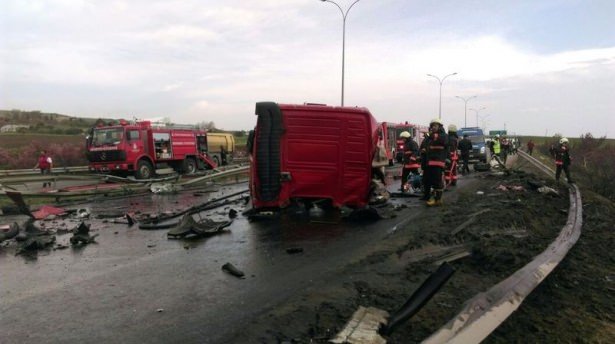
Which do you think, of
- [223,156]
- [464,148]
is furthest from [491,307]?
[223,156]

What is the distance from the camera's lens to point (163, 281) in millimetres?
5250

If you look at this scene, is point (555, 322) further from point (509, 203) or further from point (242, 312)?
point (509, 203)

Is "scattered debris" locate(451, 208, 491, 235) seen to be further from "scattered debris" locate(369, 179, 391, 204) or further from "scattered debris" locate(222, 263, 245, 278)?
"scattered debris" locate(222, 263, 245, 278)

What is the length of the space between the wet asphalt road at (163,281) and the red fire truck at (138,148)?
529 inches

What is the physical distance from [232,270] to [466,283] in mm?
2515

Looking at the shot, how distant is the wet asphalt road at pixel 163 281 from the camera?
392 cm

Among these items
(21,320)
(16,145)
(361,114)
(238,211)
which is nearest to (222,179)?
(238,211)

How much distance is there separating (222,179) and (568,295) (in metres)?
17.3

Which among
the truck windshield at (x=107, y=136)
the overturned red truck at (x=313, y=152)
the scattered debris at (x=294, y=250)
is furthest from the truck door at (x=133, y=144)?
the scattered debris at (x=294, y=250)

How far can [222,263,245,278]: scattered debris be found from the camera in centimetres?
541

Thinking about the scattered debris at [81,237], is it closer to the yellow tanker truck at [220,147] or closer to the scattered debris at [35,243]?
the scattered debris at [35,243]

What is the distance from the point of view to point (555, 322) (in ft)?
13.0

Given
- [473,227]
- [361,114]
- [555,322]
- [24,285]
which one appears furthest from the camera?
[361,114]

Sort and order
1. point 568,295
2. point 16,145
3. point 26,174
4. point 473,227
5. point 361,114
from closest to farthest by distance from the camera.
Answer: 1. point 568,295
2. point 473,227
3. point 361,114
4. point 26,174
5. point 16,145
